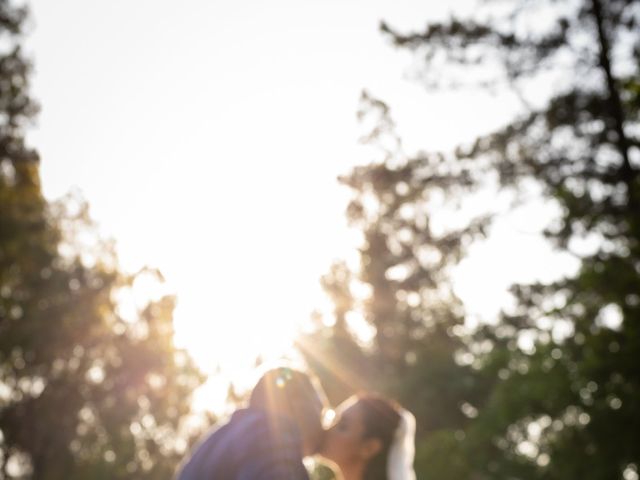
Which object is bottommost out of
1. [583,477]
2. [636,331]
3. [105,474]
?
[105,474]

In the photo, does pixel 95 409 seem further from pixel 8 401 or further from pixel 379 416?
pixel 379 416

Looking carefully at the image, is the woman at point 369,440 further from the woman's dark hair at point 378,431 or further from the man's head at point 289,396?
the man's head at point 289,396

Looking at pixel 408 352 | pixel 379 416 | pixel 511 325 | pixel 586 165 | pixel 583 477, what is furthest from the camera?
pixel 408 352

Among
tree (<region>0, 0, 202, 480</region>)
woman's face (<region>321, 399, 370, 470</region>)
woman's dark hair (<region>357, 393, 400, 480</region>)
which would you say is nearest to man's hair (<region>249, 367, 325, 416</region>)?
woman's face (<region>321, 399, 370, 470</region>)

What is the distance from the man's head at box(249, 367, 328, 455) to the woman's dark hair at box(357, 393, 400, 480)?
20.5 inches

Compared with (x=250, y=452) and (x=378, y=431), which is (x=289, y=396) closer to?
(x=250, y=452)

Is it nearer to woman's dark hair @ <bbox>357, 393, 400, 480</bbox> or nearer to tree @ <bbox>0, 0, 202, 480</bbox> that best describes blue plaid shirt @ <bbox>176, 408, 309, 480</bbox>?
woman's dark hair @ <bbox>357, 393, 400, 480</bbox>

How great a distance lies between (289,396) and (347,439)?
583 mm

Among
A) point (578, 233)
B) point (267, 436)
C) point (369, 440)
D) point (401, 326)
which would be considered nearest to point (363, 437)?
point (369, 440)

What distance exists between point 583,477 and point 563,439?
0.62 m

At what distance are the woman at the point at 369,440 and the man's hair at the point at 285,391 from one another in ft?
1.55

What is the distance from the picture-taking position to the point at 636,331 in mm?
10875

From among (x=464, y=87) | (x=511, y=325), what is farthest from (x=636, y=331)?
(x=511, y=325)

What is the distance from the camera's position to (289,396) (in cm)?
363
